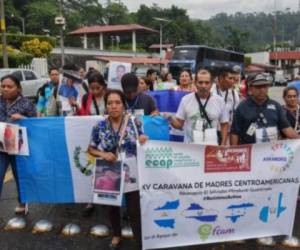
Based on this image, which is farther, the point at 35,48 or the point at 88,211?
the point at 35,48

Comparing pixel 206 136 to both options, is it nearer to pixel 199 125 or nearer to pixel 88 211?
pixel 199 125

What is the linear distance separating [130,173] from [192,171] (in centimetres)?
54

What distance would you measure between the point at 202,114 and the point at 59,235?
1.85 meters

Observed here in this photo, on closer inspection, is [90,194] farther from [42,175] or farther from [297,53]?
[297,53]

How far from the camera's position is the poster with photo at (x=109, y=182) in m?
4.10

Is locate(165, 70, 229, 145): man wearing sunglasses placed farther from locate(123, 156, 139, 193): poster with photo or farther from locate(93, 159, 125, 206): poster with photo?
locate(93, 159, 125, 206): poster with photo

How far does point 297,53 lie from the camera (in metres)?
91.7

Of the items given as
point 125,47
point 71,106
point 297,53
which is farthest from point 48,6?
point 71,106

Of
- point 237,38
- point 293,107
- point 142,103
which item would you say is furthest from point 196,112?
point 237,38

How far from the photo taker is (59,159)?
16.1ft

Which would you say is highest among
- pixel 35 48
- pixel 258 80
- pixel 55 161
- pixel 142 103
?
pixel 35 48

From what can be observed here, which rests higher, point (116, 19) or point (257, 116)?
point (116, 19)

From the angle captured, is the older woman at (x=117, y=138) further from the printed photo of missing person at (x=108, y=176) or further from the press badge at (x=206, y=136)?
the press badge at (x=206, y=136)

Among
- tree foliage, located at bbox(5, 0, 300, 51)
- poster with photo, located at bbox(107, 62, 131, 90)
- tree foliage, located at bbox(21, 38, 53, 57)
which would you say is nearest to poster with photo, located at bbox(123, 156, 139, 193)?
poster with photo, located at bbox(107, 62, 131, 90)
